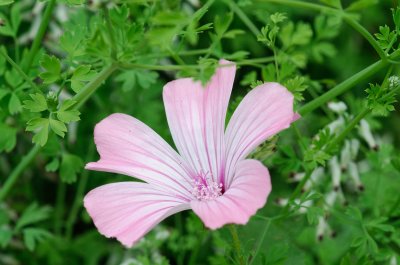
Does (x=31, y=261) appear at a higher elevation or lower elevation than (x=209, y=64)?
lower

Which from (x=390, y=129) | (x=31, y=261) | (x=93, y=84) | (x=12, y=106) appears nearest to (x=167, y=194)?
(x=93, y=84)

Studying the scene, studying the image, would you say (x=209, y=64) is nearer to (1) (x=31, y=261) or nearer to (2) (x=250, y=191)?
(2) (x=250, y=191)

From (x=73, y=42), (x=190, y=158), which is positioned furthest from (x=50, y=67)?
(x=190, y=158)

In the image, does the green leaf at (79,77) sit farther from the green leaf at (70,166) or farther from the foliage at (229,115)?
the green leaf at (70,166)

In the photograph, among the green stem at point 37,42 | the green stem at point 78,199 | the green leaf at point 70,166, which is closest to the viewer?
the green stem at point 37,42

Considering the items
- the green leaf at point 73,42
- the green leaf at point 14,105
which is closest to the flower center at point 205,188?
the green leaf at point 73,42

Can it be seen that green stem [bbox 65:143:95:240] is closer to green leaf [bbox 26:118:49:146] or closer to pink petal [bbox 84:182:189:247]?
green leaf [bbox 26:118:49:146]
